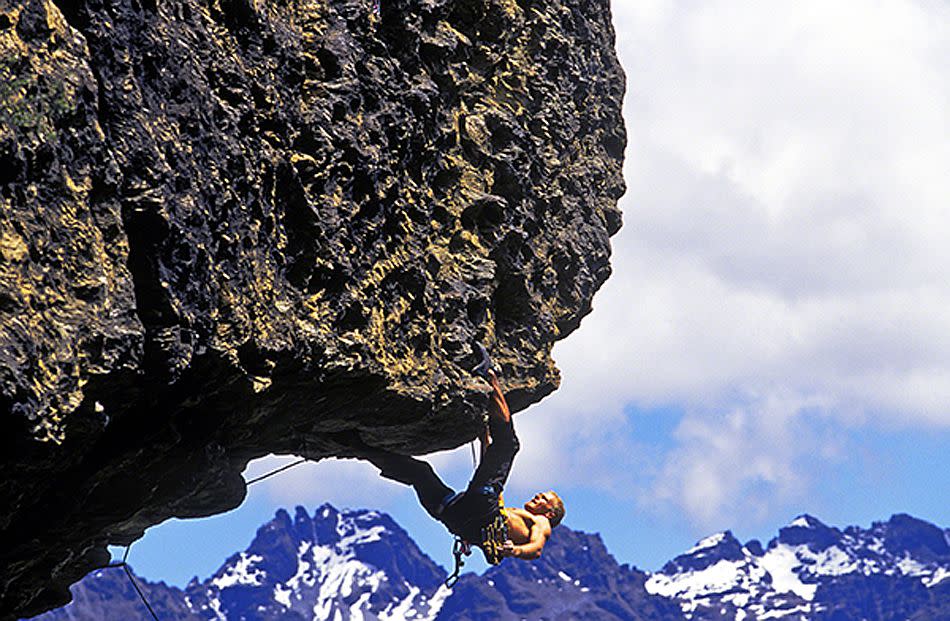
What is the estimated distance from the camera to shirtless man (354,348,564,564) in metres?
14.5

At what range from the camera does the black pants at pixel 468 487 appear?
47.9ft

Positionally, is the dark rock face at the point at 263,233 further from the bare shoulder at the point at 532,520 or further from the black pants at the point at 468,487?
the bare shoulder at the point at 532,520

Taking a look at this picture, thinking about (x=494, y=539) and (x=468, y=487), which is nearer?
(x=468, y=487)

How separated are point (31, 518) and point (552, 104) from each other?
744 centimetres

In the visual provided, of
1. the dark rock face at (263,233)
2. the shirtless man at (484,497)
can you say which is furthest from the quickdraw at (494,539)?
the dark rock face at (263,233)

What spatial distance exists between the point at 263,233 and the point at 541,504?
7670mm

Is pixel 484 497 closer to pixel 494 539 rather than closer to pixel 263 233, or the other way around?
pixel 494 539

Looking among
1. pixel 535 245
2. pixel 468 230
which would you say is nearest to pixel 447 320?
pixel 468 230

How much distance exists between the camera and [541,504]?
54.5ft

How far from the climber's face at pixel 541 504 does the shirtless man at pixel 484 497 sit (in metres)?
0.52

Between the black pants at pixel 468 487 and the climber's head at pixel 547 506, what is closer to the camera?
the black pants at pixel 468 487

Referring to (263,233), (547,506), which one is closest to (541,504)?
(547,506)

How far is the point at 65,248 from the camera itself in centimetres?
783

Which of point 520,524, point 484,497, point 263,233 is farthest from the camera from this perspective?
point 520,524
